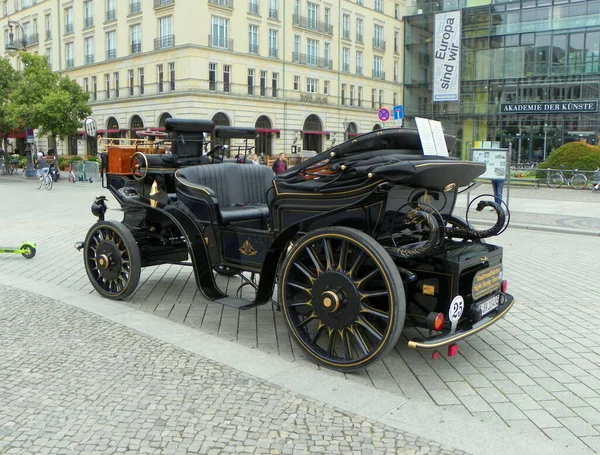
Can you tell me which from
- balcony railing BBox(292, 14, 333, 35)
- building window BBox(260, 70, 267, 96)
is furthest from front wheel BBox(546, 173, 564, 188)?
balcony railing BBox(292, 14, 333, 35)

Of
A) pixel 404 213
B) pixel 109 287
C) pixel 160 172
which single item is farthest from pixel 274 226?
pixel 109 287

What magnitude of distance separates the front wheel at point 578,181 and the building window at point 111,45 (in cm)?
3790

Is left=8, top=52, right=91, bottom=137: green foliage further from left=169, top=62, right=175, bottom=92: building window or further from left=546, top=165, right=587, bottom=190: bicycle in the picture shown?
left=546, top=165, right=587, bottom=190: bicycle

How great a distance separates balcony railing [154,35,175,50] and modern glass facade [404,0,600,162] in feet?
69.7

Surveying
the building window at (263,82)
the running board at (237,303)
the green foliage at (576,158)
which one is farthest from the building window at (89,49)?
the running board at (237,303)

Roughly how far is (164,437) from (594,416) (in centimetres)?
259

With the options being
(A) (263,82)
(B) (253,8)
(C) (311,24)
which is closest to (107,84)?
(A) (263,82)

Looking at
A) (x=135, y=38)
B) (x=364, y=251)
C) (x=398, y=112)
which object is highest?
(x=135, y=38)

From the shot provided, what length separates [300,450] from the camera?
3.24 metres

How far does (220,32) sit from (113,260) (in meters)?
41.9

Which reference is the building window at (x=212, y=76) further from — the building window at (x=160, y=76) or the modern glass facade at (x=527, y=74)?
the modern glass facade at (x=527, y=74)

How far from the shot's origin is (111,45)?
4938cm

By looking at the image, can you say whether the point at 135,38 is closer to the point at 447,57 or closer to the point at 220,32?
the point at 220,32

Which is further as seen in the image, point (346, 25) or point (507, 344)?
point (346, 25)
